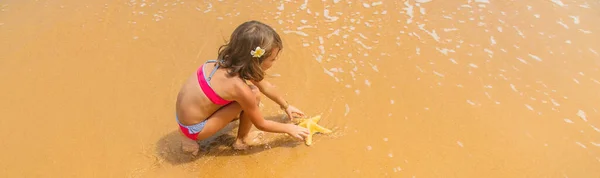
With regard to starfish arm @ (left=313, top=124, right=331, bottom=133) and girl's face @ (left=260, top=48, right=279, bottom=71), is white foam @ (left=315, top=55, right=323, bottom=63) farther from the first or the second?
girl's face @ (left=260, top=48, right=279, bottom=71)

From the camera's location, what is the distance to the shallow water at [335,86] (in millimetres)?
2738

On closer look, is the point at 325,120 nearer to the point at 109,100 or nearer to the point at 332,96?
the point at 332,96

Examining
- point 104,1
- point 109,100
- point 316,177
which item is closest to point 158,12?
point 104,1

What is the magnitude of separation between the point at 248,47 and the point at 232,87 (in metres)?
0.23

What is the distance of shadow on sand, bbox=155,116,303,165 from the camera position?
279cm

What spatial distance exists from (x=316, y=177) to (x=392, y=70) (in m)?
1.18

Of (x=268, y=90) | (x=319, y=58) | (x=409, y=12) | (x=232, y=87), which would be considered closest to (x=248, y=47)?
(x=232, y=87)

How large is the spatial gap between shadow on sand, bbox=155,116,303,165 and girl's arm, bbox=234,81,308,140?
0.20 meters

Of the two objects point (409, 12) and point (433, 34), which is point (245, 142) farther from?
point (409, 12)

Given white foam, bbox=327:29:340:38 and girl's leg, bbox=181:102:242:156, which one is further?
white foam, bbox=327:29:340:38

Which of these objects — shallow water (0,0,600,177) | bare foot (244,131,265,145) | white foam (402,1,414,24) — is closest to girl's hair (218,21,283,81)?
bare foot (244,131,265,145)

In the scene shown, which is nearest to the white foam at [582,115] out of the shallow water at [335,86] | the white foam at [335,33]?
the shallow water at [335,86]

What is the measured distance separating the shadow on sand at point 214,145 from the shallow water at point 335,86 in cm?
1

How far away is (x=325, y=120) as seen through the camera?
3021mm
